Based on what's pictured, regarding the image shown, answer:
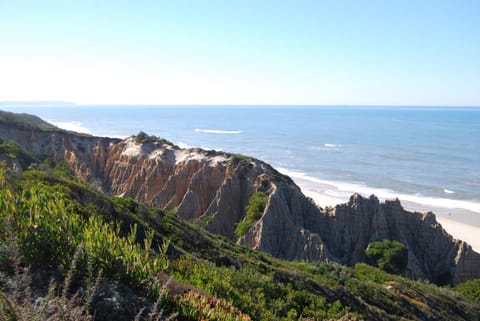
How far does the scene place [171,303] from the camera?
7168 mm

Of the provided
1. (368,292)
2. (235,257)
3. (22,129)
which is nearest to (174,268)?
(235,257)

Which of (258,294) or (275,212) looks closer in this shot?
(258,294)

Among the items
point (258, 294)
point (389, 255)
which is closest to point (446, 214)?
Answer: point (389, 255)

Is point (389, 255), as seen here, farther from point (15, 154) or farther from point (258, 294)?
point (15, 154)

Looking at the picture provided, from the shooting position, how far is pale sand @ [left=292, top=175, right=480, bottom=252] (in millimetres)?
44906

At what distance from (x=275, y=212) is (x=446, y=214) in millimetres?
32248

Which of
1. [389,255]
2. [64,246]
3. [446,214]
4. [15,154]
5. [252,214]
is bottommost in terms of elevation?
[446,214]

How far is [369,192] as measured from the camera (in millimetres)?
Answer: 62562

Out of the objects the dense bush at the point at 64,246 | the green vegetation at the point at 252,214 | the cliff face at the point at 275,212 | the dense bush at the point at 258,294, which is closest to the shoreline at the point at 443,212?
the cliff face at the point at 275,212

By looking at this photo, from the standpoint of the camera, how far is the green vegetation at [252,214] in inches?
1254

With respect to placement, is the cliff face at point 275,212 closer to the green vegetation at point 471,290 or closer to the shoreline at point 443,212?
the green vegetation at point 471,290

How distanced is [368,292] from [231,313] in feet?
40.5

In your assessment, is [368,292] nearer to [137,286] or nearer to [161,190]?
[137,286]

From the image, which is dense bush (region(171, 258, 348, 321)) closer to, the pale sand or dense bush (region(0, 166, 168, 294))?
dense bush (region(0, 166, 168, 294))
